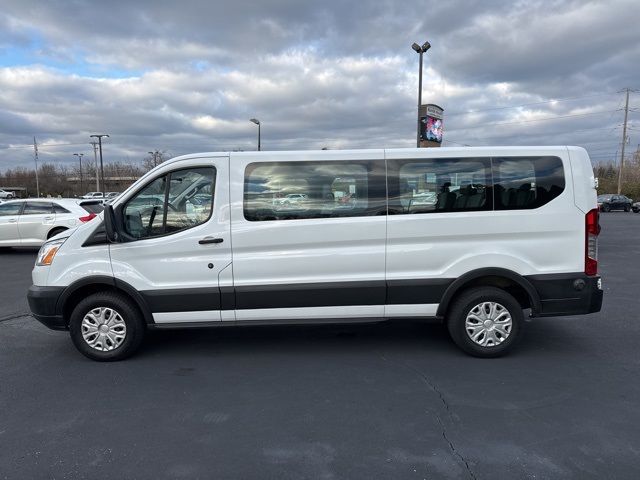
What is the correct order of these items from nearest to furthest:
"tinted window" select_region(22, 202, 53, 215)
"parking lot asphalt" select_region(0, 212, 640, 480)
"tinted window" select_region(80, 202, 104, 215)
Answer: "parking lot asphalt" select_region(0, 212, 640, 480), "tinted window" select_region(22, 202, 53, 215), "tinted window" select_region(80, 202, 104, 215)

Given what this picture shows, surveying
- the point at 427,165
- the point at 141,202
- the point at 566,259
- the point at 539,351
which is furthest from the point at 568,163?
the point at 141,202

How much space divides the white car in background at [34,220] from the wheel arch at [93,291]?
29.2 feet

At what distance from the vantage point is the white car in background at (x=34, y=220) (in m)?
12.9

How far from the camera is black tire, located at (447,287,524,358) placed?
15.5 feet

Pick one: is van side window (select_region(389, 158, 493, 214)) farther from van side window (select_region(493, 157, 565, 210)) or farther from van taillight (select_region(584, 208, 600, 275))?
van taillight (select_region(584, 208, 600, 275))

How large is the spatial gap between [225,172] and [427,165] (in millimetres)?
2051

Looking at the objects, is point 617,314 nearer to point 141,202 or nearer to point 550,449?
point 550,449

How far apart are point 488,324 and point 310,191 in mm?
2267

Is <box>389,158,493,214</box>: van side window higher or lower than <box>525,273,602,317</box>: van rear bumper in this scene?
higher

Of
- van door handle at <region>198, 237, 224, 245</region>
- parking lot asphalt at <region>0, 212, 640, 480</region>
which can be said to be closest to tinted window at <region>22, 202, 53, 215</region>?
parking lot asphalt at <region>0, 212, 640, 480</region>

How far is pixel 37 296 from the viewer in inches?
185

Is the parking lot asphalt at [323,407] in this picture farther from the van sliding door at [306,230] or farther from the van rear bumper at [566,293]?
the van sliding door at [306,230]

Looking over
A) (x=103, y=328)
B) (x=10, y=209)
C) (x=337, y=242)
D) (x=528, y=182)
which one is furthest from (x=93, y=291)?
(x=10, y=209)

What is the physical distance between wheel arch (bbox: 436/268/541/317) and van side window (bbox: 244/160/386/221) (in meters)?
1.07
